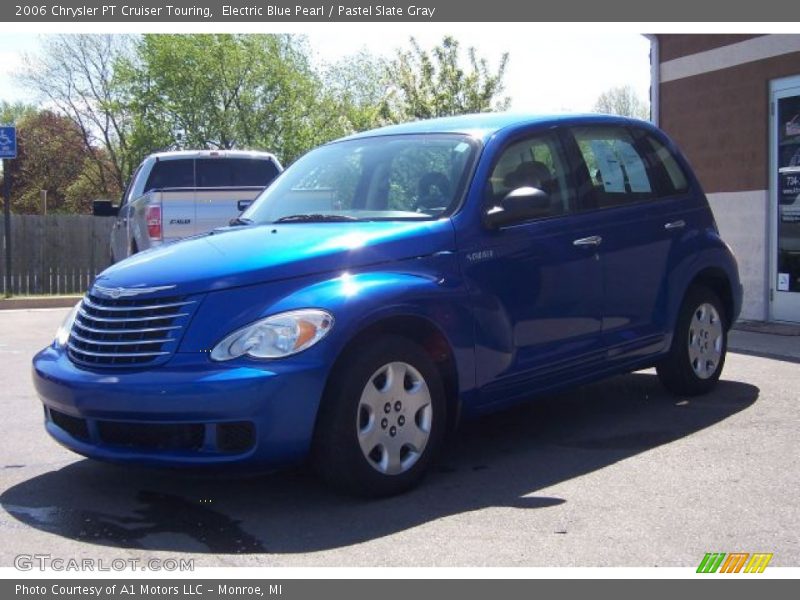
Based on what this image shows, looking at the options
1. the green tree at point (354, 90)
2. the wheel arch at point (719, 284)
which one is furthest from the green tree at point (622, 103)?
the wheel arch at point (719, 284)

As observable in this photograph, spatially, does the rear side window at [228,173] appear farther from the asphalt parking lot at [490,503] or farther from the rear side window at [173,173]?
the asphalt parking lot at [490,503]

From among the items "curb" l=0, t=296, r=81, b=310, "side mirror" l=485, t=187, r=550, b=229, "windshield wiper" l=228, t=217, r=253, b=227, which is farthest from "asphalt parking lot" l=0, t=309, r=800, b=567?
"curb" l=0, t=296, r=81, b=310

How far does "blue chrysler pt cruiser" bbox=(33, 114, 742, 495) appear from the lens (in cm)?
438

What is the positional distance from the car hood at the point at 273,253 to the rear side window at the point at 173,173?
7844mm

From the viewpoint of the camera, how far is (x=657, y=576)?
376cm

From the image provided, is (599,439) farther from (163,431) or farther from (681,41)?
(681,41)

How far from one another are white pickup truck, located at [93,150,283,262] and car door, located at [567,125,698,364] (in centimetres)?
475

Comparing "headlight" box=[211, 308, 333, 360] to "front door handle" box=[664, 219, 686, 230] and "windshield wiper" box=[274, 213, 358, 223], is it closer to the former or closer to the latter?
"windshield wiper" box=[274, 213, 358, 223]

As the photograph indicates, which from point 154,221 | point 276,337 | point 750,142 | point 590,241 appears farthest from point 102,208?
point 276,337

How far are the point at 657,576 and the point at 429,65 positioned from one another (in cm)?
2078

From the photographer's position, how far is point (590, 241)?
583 centimetres

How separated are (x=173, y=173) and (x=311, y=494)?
8.92m

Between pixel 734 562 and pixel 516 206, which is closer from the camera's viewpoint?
pixel 734 562

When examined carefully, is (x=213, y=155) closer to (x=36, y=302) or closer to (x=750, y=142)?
(x=36, y=302)
